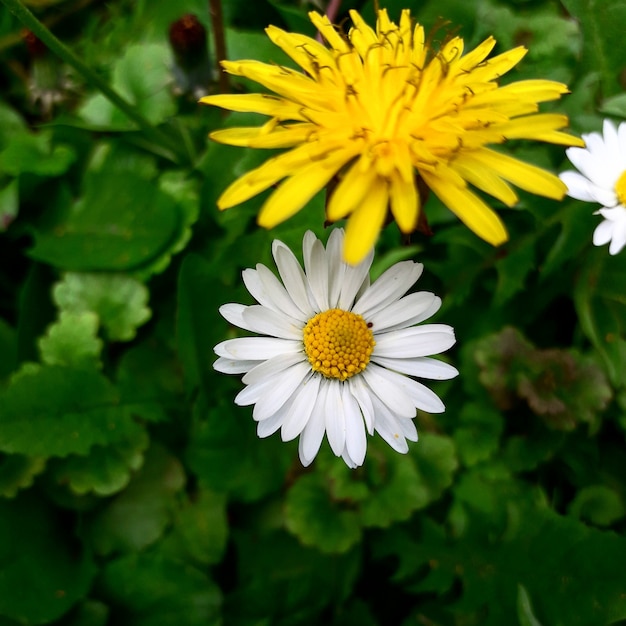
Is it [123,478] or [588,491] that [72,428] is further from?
Answer: [588,491]

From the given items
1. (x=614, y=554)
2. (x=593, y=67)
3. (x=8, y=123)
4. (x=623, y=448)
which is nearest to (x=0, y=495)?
(x=8, y=123)

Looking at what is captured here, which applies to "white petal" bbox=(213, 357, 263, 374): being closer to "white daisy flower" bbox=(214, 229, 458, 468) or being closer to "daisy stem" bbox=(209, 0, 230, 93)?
"white daisy flower" bbox=(214, 229, 458, 468)

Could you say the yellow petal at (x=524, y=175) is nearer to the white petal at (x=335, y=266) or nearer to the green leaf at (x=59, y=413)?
the white petal at (x=335, y=266)

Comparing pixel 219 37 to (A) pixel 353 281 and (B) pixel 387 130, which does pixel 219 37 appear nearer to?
(B) pixel 387 130

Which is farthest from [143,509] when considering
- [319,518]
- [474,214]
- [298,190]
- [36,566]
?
[474,214]

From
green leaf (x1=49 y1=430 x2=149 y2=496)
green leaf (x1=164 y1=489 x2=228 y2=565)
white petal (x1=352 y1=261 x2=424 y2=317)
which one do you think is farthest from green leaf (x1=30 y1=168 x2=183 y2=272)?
white petal (x1=352 y1=261 x2=424 y2=317)

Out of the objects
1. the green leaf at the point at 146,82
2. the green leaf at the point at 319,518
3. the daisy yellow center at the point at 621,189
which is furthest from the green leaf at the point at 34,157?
the daisy yellow center at the point at 621,189
